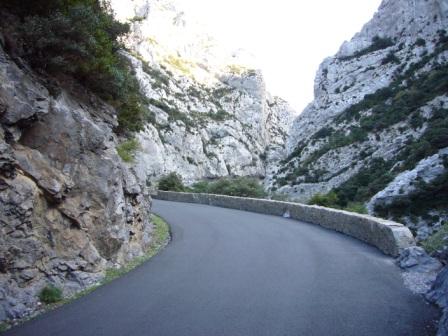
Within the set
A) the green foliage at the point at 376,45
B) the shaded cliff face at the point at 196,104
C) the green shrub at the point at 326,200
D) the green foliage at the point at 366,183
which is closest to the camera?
the green shrub at the point at 326,200

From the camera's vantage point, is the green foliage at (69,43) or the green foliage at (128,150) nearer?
the green foliage at (69,43)

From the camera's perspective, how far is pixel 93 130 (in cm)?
1089

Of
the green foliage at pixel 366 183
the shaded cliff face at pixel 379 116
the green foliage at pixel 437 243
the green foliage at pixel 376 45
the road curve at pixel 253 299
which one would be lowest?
the road curve at pixel 253 299

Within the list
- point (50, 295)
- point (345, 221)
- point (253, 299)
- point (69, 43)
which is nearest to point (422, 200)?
point (345, 221)

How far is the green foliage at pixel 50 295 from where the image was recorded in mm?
7660

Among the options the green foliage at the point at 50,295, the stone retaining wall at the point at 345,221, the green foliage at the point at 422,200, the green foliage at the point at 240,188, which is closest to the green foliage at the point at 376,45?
the green foliage at the point at 240,188

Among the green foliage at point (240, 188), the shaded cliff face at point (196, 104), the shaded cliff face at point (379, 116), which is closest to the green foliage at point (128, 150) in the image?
the shaded cliff face at point (379, 116)

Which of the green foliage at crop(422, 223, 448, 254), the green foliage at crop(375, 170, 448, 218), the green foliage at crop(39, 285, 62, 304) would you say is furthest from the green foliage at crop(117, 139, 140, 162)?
the green foliage at crop(375, 170, 448, 218)

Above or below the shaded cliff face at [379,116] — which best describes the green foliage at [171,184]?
below

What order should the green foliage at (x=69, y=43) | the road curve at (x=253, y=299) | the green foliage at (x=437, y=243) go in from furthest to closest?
the green foliage at (x=69, y=43) < the green foliage at (x=437, y=243) < the road curve at (x=253, y=299)

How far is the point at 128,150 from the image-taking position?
14484mm

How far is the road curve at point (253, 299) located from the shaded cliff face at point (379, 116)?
1132 cm

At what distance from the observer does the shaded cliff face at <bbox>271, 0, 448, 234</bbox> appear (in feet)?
90.5

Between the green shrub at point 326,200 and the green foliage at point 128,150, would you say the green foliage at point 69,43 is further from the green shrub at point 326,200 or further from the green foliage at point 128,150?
the green shrub at point 326,200
